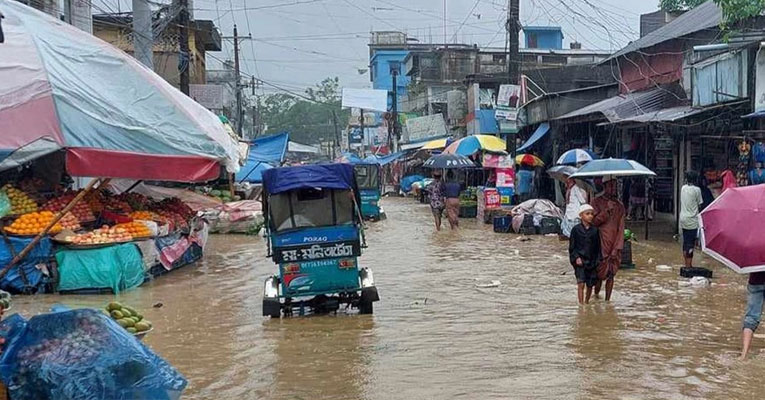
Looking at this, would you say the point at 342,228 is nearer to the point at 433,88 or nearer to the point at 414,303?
the point at 414,303

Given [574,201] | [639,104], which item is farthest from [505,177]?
[574,201]

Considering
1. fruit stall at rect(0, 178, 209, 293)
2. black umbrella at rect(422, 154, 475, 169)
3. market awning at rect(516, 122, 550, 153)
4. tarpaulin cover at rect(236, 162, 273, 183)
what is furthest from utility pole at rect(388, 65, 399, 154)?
fruit stall at rect(0, 178, 209, 293)

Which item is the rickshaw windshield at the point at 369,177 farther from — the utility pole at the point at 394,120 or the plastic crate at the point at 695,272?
the utility pole at the point at 394,120

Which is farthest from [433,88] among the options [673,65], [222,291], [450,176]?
[222,291]

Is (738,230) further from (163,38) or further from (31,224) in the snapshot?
(163,38)

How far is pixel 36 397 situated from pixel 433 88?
46.4 meters

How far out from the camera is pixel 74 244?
42.0ft

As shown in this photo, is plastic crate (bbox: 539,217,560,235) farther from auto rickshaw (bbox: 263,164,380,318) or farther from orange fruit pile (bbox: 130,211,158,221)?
auto rickshaw (bbox: 263,164,380,318)

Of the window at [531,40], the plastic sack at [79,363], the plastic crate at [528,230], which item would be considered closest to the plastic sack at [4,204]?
the plastic sack at [79,363]

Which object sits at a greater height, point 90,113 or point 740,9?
→ point 740,9

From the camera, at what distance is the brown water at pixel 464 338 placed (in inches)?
289

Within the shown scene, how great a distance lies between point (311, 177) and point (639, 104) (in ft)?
41.6

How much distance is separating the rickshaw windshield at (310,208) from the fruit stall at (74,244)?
3.62m

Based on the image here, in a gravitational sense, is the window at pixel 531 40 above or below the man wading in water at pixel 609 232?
above
